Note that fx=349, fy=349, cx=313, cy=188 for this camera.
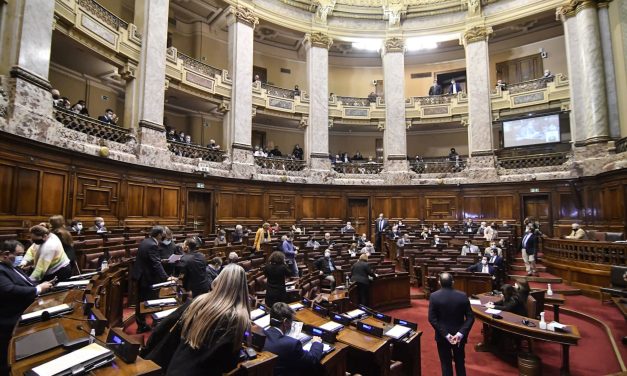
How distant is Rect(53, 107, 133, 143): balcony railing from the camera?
930 cm

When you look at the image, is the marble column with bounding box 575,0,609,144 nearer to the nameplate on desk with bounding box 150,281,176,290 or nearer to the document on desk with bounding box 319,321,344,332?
the document on desk with bounding box 319,321,344,332

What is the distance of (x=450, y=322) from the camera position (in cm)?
409

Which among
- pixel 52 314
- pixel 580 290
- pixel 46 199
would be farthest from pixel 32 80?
pixel 580 290

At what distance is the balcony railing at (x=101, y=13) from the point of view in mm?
10867

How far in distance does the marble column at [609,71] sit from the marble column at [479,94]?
4391 millimetres

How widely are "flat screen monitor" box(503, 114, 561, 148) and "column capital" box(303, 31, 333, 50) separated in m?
9.94

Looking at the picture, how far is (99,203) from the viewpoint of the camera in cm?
1007

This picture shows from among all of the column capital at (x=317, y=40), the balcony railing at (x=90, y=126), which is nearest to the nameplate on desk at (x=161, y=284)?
the balcony railing at (x=90, y=126)

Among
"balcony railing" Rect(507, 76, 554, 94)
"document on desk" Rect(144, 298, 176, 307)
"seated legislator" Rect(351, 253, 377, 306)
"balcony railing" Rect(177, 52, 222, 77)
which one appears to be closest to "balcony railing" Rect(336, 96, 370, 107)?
"balcony railing" Rect(177, 52, 222, 77)

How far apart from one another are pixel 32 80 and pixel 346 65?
690 inches

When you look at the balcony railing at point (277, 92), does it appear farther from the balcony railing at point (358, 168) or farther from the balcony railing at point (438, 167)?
the balcony railing at point (438, 167)

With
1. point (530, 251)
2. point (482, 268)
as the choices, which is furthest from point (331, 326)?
point (530, 251)

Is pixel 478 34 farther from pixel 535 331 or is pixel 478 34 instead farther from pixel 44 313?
pixel 44 313

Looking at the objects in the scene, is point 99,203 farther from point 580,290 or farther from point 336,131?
→ point 336,131
